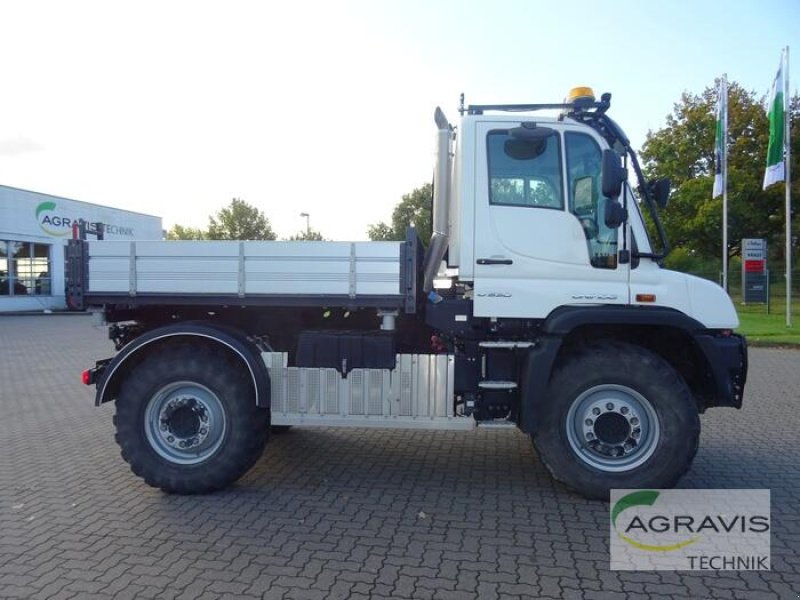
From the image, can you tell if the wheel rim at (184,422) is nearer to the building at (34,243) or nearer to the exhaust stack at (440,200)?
the exhaust stack at (440,200)

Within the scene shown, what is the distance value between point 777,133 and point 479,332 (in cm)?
1617

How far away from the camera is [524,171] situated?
5.12m

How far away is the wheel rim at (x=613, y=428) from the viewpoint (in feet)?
16.3

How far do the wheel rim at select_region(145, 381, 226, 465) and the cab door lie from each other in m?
2.34

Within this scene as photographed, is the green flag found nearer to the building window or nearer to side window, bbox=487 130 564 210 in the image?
side window, bbox=487 130 564 210

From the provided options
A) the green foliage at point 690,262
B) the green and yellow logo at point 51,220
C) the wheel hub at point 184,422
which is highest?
the green and yellow logo at point 51,220

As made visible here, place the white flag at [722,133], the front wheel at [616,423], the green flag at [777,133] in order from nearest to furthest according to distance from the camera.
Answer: the front wheel at [616,423], the green flag at [777,133], the white flag at [722,133]

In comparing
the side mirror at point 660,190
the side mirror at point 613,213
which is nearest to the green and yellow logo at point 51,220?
the side mirror at point 660,190

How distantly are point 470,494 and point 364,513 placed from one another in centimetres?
95

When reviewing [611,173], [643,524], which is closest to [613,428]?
[643,524]

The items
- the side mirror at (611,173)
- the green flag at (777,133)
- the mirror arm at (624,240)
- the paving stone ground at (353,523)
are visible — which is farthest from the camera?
the green flag at (777,133)

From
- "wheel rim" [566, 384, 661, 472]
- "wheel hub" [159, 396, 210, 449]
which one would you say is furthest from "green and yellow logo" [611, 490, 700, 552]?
"wheel hub" [159, 396, 210, 449]

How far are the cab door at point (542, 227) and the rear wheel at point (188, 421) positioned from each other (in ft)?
6.93

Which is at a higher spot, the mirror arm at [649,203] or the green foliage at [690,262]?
the green foliage at [690,262]
